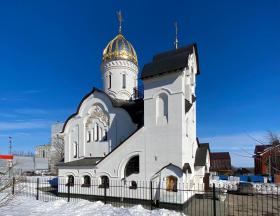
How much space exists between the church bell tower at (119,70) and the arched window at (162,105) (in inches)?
306

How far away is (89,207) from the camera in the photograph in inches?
433

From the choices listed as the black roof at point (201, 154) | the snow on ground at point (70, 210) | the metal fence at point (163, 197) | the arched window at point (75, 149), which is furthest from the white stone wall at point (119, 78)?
the snow on ground at point (70, 210)

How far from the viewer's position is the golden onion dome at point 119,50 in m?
21.4

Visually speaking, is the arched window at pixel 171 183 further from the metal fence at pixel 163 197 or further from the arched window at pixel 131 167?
the arched window at pixel 131 167

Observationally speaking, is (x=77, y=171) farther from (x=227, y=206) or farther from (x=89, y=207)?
(x=227, y=206)

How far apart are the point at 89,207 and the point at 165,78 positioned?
759cm

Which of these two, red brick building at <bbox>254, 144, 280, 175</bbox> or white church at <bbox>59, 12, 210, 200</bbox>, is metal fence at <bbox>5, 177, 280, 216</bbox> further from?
red brick building at <bbox>254, 144, 280, 175</bbox>

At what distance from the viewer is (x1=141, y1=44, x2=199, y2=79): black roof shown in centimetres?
1277

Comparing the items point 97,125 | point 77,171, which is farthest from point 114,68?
point 77,171

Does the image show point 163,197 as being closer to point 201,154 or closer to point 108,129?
point 201,154

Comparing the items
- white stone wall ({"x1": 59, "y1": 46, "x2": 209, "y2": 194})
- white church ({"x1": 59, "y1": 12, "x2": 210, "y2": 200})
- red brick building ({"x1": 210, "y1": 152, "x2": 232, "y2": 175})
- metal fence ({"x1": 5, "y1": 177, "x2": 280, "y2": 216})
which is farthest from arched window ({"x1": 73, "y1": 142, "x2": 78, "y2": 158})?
red brick building ({"x1": 210, "y1": 152, "x2": 232, "y2": 175})

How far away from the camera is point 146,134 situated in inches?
520

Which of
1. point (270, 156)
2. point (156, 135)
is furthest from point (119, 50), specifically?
point (270, 156)

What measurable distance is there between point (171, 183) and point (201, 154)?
5399 millimetres
